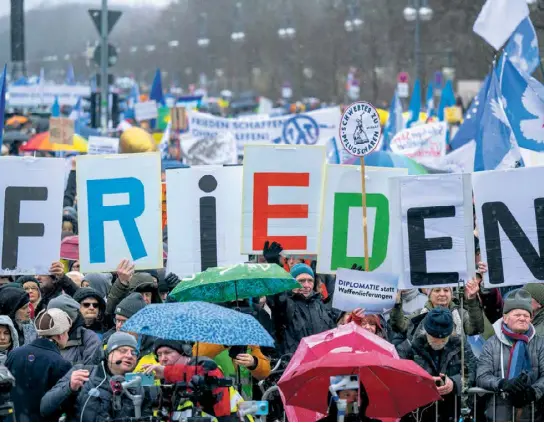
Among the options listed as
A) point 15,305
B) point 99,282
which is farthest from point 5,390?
point 99,282

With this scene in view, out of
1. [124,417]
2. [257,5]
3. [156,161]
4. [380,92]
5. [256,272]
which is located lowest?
[124,417]

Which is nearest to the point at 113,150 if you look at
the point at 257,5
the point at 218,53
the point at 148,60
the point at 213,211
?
the point at 213,211

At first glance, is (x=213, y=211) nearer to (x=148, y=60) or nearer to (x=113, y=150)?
(x=113, y=150)

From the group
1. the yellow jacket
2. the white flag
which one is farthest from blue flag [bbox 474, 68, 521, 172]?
the yellow jacket

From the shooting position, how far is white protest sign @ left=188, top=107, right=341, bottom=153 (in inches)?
766

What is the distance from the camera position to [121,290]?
372 inches

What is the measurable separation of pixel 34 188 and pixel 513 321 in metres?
3.46

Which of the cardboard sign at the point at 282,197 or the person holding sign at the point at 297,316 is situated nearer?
the person holding sign at the point at 297,316

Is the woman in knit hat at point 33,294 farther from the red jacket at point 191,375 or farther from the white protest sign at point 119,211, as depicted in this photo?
the red jacket at point 191,375

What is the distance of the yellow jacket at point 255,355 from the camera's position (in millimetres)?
7846

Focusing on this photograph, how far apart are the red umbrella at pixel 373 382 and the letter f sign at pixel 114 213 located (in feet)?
9.38

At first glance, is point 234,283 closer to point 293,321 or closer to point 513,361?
point 293,321

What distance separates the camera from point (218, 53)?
240ft

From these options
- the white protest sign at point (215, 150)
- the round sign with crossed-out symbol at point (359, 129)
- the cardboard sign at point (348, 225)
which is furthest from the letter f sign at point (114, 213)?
the white protest sign at point (215, 150)
